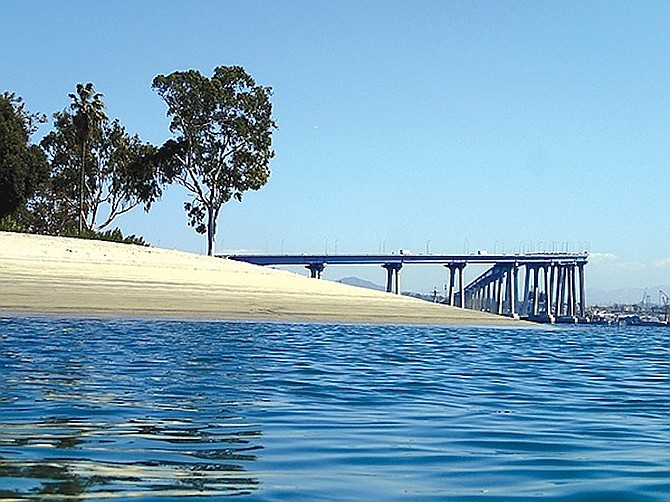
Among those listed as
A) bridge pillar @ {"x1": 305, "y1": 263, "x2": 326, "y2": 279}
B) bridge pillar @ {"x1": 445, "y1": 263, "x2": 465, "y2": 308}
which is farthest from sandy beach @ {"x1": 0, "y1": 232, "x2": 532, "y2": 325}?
bridge pillar @ {"x1": 445, "y1": 263, "x2": 465, "y2": 308}

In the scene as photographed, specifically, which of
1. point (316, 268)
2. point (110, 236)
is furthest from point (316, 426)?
point (316, 268)

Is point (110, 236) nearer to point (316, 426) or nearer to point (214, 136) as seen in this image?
point (214, 136)

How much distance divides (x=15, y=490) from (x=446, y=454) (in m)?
2.96

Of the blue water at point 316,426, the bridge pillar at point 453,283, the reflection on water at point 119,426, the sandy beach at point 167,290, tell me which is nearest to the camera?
the reflection on water at point 119,426

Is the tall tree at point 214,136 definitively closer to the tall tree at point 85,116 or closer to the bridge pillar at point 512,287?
the tall tree at point 85,116

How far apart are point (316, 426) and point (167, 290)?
992 inches

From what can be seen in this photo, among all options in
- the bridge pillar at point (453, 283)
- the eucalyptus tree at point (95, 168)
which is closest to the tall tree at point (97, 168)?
the eucalyptus tree at point (95, 168)

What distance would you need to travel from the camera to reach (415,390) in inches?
436

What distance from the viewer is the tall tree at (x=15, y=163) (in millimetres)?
54688

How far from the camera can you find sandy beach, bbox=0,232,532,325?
2806 cm

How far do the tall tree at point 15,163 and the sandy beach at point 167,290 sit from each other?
1354cm

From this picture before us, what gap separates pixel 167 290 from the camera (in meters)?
32.7

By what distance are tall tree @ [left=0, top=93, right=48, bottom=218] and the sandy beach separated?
1354cm

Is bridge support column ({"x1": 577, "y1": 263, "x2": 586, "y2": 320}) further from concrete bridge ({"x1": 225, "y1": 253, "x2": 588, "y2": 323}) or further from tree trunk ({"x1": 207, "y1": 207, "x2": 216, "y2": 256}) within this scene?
tree trunk ({"x1": 207, "y1": 207, "x2": 216, "y2": 256})
